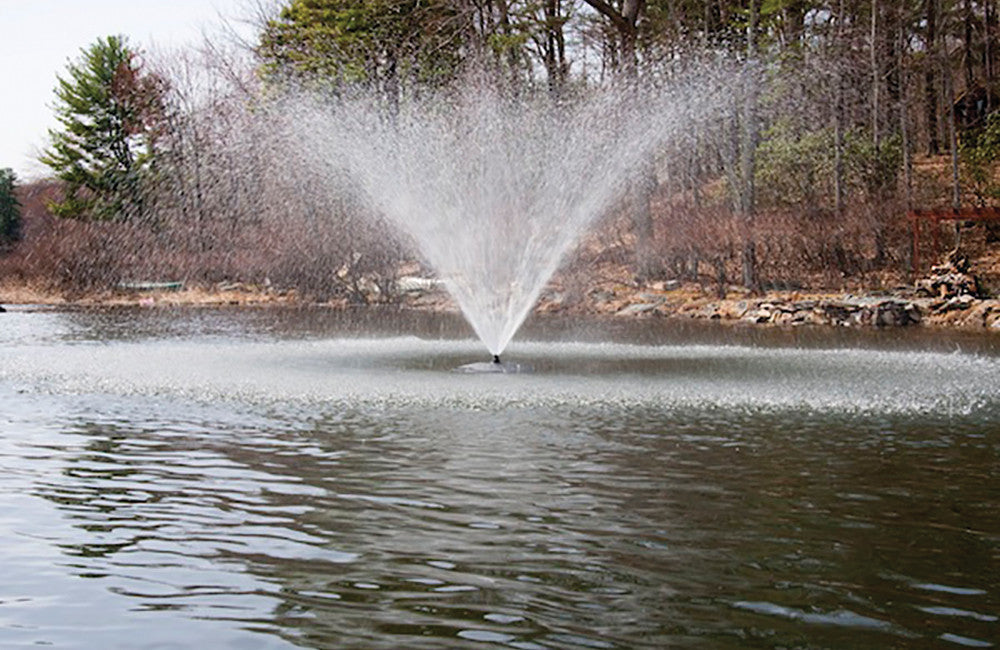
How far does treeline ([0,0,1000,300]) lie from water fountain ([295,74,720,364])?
95cm

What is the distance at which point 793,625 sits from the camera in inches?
258

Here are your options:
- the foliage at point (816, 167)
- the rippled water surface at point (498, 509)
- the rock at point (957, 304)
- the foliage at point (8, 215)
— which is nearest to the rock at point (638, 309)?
the foliage at point (816, 167)

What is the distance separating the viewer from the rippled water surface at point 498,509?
21.9 feet

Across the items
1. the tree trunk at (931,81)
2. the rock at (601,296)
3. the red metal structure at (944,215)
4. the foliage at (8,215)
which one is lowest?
the rock at (601,296)

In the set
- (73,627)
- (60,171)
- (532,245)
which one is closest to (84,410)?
(73,627)

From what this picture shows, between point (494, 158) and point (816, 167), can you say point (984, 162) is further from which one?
point (494, 158)

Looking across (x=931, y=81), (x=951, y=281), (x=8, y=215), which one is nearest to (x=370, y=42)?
(x=951, y=281)

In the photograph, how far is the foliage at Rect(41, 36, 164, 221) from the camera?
60.2m

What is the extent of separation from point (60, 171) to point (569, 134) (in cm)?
3152

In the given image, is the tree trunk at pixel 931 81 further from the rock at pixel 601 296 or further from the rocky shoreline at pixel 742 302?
the rock at pixel 601 296

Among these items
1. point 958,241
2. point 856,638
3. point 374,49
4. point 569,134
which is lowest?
point 856,638

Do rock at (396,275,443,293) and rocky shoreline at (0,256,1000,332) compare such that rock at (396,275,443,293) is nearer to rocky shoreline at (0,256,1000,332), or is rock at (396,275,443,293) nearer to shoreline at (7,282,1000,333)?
rocky shoreline at (0,256,1000,332)

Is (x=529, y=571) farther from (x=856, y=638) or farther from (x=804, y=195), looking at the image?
(x=804, y=195)

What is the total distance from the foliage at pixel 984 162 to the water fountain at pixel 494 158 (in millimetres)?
10302
